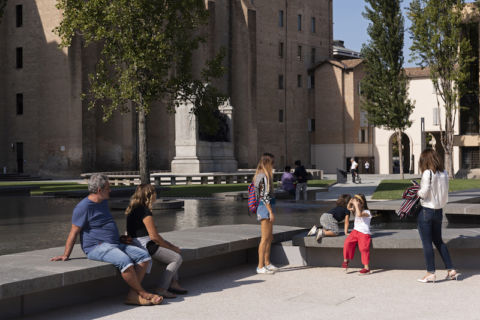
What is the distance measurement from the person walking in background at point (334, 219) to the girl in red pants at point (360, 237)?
0.42 meters

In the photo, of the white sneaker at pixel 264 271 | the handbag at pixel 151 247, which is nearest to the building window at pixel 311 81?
the white sneaker at pixel 264 271

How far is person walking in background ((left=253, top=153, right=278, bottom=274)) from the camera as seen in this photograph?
861 centimetres

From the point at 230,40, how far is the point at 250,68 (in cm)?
313

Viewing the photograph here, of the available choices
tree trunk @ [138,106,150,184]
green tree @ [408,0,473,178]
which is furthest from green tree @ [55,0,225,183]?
green tree @ [408,0,473,178]

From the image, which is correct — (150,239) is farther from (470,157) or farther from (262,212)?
(470,157)

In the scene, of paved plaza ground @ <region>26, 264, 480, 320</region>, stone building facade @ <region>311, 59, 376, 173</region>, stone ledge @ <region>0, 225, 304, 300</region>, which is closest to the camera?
stone ledge @ <region>0, 225, 304, 300</region>

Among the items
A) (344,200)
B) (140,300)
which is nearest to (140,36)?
(344,200)

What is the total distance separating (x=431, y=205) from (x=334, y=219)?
5.49 feet

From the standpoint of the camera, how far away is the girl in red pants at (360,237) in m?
8.53

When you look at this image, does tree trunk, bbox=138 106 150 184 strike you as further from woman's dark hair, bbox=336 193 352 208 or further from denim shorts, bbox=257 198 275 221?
denim shorts, bbox=257 198 275 221

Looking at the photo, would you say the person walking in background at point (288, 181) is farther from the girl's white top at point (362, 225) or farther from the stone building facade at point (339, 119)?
the stone building facade at point (339, 119)

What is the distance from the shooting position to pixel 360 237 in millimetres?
8562

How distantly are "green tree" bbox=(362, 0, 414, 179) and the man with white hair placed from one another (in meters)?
35.9

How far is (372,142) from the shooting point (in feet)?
207
